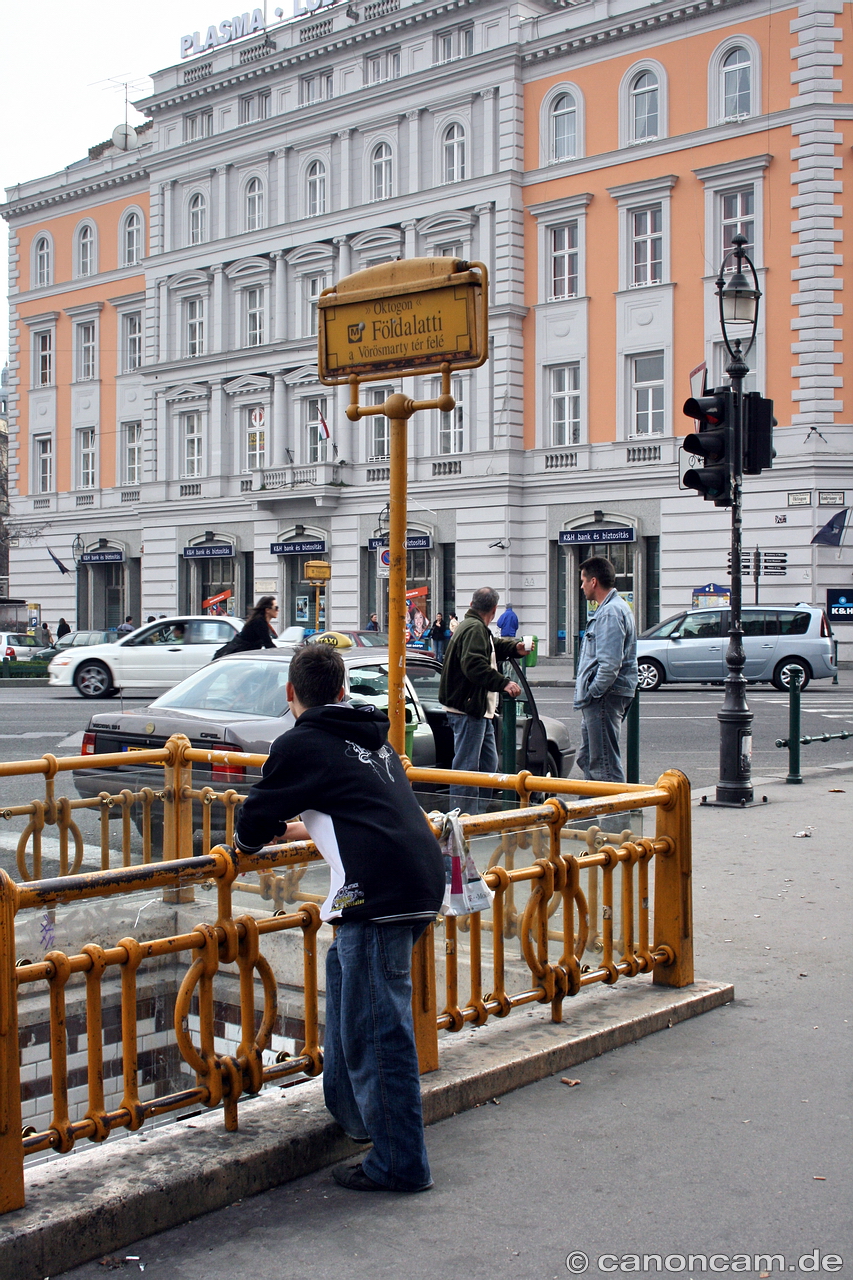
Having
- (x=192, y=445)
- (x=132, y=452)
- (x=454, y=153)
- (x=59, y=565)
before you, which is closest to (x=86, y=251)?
(x=132, y=452)

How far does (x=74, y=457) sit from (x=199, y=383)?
8.09 m

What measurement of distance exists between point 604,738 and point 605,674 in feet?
1.68

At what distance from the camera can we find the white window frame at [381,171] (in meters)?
39.8

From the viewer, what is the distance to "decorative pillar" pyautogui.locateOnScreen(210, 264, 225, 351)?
44.1 metres

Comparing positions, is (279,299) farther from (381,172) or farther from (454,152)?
(454,152)

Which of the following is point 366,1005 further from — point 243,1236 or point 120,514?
point 120,514

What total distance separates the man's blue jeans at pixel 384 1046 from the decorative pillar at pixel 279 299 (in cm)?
3993

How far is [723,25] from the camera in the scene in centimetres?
3300

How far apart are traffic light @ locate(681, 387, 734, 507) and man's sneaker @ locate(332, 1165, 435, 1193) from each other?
8270 millimetres

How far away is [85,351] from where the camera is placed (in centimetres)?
5034

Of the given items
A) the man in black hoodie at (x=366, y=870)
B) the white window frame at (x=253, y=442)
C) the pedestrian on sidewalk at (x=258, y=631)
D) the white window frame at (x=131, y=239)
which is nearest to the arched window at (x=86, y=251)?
the white window frame at (x=131, y=239)

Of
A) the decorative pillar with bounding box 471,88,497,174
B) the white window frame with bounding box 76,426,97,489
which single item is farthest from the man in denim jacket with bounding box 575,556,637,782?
the white window frame with bounding box 76,426,97,489

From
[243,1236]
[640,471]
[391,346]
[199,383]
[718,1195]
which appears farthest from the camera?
[199,383]

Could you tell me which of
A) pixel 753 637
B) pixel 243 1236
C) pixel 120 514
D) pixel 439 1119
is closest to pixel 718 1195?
pixel 439 1119
